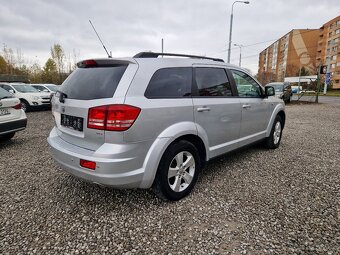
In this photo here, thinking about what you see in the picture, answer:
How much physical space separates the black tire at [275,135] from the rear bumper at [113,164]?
11.0ft

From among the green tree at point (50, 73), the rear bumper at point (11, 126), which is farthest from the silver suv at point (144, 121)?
the green tree at point (50, 73)

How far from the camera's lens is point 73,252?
195cm

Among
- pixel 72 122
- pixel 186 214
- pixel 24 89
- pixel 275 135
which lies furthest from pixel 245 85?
pixel 24 89

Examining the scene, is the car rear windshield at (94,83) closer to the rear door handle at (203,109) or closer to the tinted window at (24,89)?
the rear door handle at (203,109)

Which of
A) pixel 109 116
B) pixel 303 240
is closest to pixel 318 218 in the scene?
pixel 303 240

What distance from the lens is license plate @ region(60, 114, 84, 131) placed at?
Result: 2.38 m

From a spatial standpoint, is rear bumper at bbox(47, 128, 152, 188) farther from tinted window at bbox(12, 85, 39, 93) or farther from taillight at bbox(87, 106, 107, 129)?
tinted window at bbox(12, 85, 39, 93)

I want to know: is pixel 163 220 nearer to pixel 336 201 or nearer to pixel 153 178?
pixel 153 178

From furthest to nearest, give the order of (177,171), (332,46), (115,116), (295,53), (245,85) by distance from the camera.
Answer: (295,53)
(332,46)
(245,85)
(177,171)
(115,116)

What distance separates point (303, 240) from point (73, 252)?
7.05 ft

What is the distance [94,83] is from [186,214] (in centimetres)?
181

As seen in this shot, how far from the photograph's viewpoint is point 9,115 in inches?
189

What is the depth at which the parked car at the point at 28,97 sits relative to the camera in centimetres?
1184

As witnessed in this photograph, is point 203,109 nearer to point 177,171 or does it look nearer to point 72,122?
point 177,171
